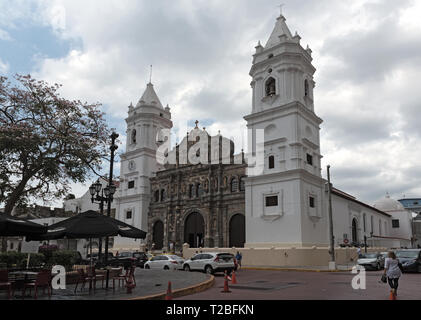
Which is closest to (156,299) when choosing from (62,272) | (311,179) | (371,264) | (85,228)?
(85,228)

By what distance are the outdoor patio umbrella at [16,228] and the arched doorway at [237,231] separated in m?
28.0

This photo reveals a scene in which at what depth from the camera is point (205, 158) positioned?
45.1 metres

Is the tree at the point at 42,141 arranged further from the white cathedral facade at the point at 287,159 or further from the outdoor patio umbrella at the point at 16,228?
the white cathedral facade at the point at 287,159

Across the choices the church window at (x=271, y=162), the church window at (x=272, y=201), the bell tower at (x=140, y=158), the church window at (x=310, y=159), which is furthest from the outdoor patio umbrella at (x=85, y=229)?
the bell tower at (x=140, y=158)

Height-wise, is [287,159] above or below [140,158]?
below

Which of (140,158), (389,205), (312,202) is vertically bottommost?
(312,202)

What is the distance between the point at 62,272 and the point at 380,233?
54.2 metres

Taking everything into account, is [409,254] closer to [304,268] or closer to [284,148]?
[304,268]

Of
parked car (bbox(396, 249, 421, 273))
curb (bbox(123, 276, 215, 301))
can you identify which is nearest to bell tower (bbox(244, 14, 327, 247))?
parked car (bbox(396, 249, 421, 273))

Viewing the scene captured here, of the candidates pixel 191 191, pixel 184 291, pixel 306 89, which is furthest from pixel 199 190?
pixel 184 291

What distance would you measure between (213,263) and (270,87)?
20907 mm

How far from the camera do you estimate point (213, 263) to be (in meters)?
23.0

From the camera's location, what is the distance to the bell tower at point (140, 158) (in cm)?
4900

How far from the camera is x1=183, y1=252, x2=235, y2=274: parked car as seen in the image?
22875 mm
